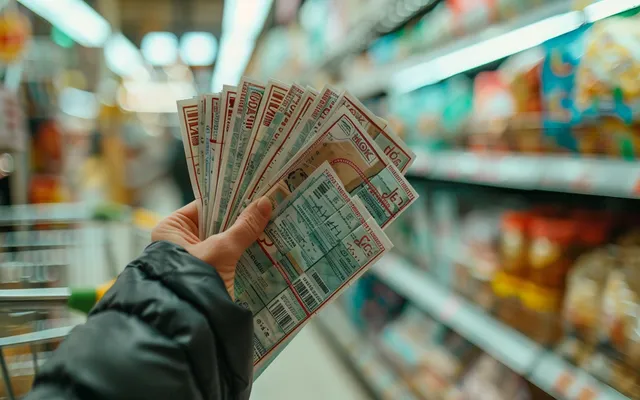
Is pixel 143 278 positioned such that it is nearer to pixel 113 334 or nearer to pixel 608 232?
pixel 113 334

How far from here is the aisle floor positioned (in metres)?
2.46

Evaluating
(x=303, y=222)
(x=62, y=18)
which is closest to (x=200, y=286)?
(x=303, y=222)

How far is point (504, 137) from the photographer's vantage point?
5.12 feet

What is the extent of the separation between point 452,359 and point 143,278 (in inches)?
62.2

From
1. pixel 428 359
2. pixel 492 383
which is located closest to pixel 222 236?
pixel 492 383

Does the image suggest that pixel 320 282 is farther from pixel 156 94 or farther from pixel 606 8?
pixel 156 94

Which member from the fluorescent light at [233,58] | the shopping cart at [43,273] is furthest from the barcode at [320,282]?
the fluorescent light at [233,58]

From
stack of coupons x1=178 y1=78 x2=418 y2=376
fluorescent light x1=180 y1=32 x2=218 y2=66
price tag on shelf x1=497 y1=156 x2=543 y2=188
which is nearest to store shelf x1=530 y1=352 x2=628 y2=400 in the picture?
price tag on shelf x1=497 y1=156 x2=543 y2=188

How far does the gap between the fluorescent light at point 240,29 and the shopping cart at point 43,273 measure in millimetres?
2180

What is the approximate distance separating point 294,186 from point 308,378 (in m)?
2.06

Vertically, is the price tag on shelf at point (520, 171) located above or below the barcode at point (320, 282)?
below

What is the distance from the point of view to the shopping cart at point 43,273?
97 centimetres

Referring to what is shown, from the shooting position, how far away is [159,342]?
0.60m

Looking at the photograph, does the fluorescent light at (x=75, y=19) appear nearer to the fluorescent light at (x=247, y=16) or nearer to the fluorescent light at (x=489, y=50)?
the fluorescent light at (x=247, y=16)
